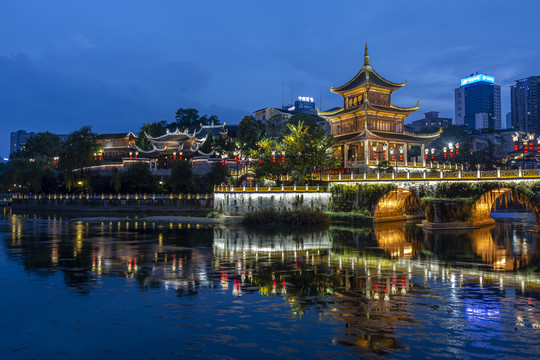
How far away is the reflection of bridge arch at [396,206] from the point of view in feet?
157

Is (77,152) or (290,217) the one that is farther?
(77,152)

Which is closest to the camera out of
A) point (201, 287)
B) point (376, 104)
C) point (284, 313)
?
point (284, 313)

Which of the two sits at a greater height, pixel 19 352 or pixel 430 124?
pixel 430 124

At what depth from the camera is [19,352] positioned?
34.5ft

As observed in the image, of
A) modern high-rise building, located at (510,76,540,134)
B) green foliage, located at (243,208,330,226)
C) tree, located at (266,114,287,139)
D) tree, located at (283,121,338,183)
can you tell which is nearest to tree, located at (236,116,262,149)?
tree, located at (266,114,287,139)

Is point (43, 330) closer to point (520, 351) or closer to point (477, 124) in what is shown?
point (520, 351)

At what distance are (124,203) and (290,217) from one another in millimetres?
40619

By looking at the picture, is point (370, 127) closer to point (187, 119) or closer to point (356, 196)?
point (356, 196)

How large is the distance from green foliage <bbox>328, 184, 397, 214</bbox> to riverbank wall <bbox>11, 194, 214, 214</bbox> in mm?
25522

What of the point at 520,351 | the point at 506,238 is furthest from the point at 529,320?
the point at 506,238

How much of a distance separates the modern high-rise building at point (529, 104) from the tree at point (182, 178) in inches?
5365

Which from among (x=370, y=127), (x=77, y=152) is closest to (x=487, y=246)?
(x=370, y=127)

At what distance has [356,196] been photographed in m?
48.2

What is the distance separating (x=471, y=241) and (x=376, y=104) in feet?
125
